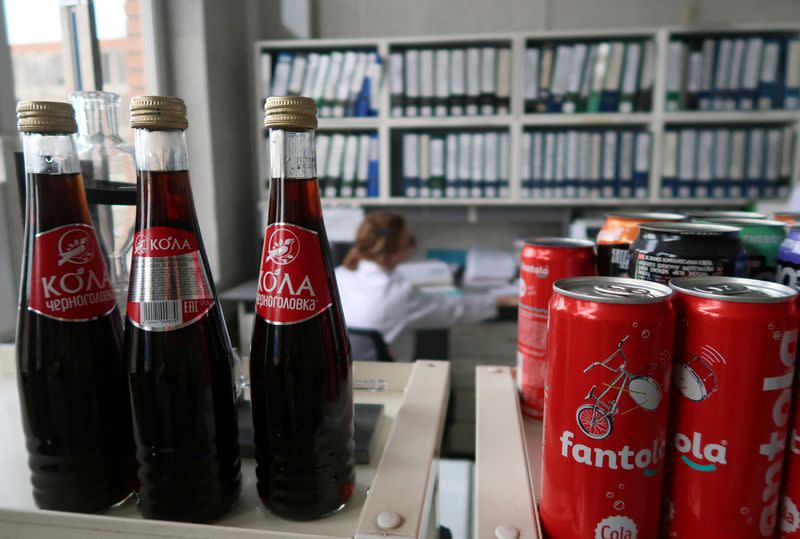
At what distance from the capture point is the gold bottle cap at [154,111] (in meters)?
0.42

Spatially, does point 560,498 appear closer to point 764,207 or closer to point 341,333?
point 341,333

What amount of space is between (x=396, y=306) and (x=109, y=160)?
1462 millimetres

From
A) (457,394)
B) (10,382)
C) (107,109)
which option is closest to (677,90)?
(457,394)

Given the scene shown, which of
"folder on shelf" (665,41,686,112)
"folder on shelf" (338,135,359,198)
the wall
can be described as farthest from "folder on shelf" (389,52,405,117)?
A: "folder on shelf" (665,41,686,112)

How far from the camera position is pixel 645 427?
426 millimetres

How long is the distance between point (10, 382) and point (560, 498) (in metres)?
0.80

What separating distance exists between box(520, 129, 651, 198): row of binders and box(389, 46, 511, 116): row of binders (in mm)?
251

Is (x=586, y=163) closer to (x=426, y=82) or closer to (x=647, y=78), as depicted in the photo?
(x=647, y=78)

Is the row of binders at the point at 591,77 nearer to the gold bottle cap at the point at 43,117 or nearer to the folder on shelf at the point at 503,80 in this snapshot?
the folder on shelf at the point at 503,80

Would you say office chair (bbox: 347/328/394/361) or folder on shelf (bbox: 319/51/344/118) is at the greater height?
folder on shelf (bbox: 319/51/344/118)

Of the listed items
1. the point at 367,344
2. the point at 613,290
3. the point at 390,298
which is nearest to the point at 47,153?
the point at 613,290

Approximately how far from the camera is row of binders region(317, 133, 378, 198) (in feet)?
8.55

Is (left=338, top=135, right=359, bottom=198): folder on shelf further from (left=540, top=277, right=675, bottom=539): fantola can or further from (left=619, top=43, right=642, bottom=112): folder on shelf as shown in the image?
(left=540, top=277, right=675, bottom=539): fantola can

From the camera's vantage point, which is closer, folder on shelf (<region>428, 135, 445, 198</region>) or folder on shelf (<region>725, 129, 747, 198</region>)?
folder on shelf (<region>725, 129, 747, 198</region>)
